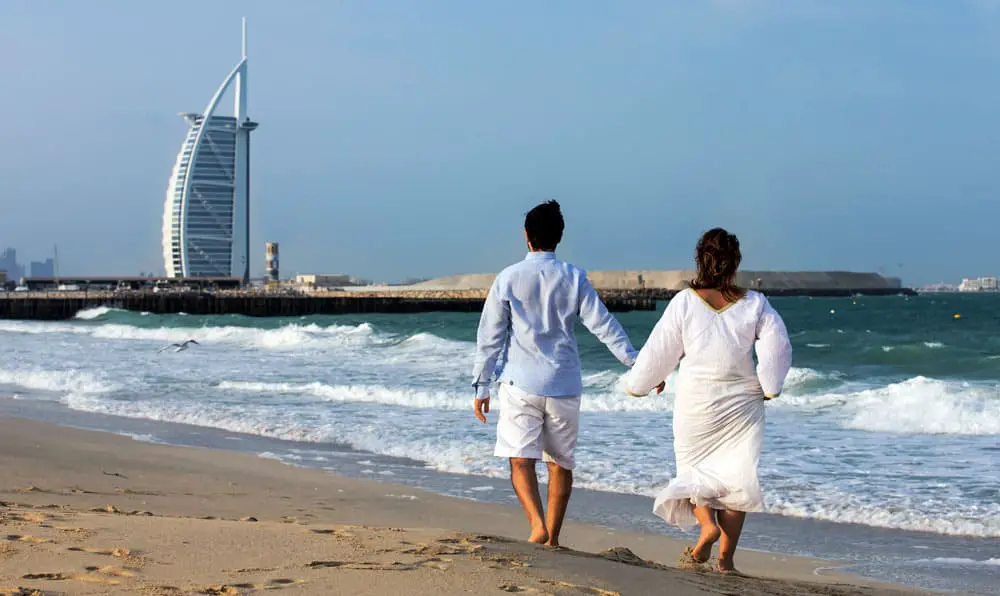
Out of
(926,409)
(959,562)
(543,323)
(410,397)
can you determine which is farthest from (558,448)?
(410,397)

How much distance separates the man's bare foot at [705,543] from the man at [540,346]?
1.98 ft

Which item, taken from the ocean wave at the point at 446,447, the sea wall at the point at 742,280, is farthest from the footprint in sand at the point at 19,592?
A: the sea wall at the point at 742,280

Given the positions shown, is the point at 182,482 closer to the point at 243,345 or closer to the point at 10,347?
the point at 10,347

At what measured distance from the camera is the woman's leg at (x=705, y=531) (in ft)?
13.4

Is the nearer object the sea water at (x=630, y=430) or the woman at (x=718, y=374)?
the woman at (x=718, y=374)

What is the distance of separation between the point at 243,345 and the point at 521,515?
27610 mm

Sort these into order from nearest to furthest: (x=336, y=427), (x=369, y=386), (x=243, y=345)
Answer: (x=336, y=427), (x=369, y=386), (x=243, y=345)

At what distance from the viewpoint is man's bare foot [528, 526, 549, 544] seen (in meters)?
4.41

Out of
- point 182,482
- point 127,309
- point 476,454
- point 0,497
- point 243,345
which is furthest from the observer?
point 127,309

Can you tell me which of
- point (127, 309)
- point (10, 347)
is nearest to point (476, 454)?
point (10, 347)

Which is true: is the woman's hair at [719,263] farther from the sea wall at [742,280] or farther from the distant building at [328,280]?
the distant building at [328,280]

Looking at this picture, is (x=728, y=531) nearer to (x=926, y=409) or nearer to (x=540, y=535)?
(x=540, y=535)

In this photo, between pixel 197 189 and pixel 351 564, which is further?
pixel 197 189

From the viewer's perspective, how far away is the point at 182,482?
7.66m
